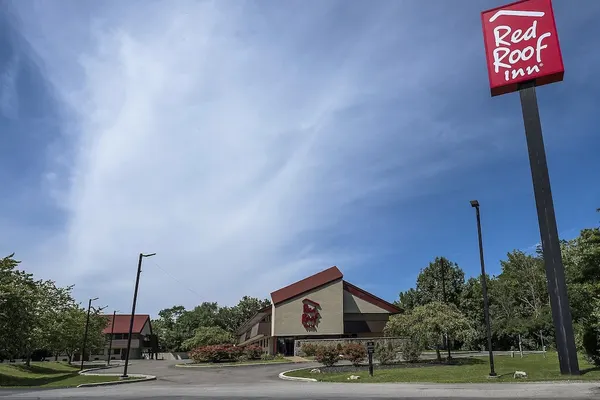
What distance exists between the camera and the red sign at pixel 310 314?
51.2m

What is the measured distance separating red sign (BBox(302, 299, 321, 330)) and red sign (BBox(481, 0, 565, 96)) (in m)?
33.9

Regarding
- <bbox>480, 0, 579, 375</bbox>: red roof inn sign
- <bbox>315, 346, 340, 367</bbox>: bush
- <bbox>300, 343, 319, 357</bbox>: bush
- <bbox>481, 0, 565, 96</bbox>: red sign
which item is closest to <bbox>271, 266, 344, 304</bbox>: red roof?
<bbox>300, 343, 319, 357</bbox>: bush

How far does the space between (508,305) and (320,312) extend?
→ 91.4 ft

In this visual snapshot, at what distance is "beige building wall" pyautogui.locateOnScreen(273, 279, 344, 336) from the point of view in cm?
5072

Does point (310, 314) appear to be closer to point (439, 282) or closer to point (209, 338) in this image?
point (209, 338)

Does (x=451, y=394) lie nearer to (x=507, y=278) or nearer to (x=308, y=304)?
(x=308, y=304)

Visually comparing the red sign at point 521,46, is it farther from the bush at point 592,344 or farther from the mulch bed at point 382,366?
the mulch bed at point 382,366

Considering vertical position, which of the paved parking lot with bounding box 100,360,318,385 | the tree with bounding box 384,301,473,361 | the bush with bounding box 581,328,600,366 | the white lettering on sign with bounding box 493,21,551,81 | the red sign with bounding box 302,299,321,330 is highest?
the white lettering on sign with bounding box 493,21,551,81

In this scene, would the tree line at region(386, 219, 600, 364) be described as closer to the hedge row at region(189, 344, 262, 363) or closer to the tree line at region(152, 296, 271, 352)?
the hedge row at region(189, 344, 262, 363)

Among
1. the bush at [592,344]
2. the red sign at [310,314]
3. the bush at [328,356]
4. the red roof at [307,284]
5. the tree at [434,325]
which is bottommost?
the bush at [328,356]

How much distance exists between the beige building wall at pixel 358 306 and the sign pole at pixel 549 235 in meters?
35.2

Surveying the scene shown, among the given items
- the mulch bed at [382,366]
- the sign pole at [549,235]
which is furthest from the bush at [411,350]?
the sign pole at [549,235]

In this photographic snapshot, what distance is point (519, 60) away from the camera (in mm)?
22953

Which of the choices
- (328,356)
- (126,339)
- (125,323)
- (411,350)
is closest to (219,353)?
(328,356)
